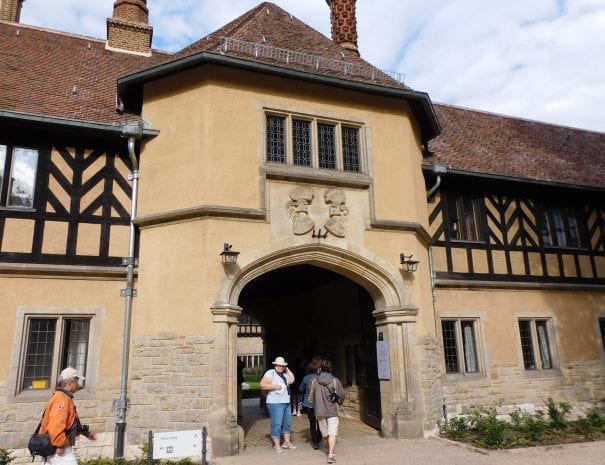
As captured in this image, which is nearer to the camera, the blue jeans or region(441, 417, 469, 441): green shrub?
the blue jeans

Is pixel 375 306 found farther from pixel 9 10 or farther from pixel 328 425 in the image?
pixel 9 10

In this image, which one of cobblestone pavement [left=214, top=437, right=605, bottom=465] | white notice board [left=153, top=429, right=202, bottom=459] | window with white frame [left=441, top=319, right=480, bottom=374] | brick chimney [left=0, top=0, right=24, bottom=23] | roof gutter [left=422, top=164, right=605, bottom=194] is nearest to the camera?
white notice board [left=153, top=429, right=202, bottom=459]

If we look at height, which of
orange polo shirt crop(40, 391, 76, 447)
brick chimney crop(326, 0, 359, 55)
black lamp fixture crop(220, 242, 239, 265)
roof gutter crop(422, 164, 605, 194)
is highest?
brick chimney crop(326, 0, 359, 55)

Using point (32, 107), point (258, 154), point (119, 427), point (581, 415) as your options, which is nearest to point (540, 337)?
point (581, 415)

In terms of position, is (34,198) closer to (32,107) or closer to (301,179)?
(32,107)

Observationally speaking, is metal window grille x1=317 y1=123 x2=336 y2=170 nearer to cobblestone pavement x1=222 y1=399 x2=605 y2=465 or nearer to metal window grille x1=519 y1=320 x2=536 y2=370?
cobblestone pavement x1=222 y1=399 x2=605 y2=465

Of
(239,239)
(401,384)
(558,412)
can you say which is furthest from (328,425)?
(558,412)

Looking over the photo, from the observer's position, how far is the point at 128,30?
1327cm

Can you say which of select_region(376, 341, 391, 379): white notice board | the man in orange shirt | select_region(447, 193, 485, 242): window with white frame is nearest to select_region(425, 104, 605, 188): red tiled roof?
select_region(447, 193, 485, 242): window with white frame

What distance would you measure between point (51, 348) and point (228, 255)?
3291 mm

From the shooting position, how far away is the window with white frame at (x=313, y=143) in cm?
909

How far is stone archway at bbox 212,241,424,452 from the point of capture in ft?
25.7

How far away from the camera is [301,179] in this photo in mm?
8898

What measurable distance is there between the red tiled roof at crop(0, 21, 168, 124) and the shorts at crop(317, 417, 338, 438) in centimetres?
633
